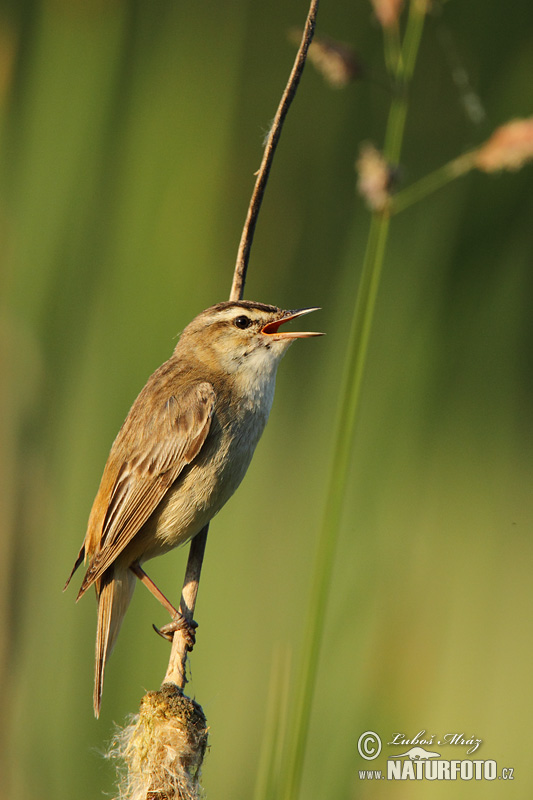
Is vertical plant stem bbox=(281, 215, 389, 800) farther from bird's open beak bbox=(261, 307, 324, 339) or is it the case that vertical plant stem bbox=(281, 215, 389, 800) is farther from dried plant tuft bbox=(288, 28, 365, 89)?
bird's open beak bbox=(261, 307, 324, 339)

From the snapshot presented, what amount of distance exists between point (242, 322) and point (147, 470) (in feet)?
2.15

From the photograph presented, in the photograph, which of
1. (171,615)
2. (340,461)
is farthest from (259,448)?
(340,461)

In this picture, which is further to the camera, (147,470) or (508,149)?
(147,470)

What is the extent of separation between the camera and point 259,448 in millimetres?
3301

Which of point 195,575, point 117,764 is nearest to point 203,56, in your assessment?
point 195,575

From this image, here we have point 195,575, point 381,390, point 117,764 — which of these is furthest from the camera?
point 381,390

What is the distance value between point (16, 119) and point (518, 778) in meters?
2.76

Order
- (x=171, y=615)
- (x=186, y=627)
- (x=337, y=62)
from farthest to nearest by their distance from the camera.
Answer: (x=171, y=615) < (x=186, y=627) < (x=337, y=62)

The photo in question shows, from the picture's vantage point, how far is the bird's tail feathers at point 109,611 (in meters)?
2.79

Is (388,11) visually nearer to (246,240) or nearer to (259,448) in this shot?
(246,240)

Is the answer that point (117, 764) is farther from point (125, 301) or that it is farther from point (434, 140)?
point (434, 140)

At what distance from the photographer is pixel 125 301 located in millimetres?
2951

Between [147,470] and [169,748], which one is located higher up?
[147,470]

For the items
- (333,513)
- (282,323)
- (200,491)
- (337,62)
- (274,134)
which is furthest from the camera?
(282,323)
